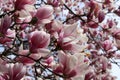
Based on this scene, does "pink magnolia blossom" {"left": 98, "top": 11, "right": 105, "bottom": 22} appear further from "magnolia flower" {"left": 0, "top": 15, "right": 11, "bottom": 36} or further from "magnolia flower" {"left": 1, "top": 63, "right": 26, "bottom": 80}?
"magnolia flower" {"left": 1, "top": 63, "right": 26, "bottom": 80}

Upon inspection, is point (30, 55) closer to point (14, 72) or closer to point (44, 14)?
point (14, 72)

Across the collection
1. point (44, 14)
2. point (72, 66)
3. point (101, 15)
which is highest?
point (44, 14)

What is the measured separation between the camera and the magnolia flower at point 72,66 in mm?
1398

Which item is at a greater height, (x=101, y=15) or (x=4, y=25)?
(x=4, y=25)

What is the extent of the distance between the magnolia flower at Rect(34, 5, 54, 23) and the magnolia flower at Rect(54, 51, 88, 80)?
0.27 m

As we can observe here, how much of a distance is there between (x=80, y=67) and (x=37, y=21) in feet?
1.22

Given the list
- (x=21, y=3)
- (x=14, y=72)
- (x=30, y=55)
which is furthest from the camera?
(x=21, y=3)

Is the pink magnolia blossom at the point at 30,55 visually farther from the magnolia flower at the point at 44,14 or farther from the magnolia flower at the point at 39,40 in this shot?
the magnolia flower at the point at 44,14

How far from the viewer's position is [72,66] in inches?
55.0

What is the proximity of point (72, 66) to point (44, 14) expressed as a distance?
35 cm

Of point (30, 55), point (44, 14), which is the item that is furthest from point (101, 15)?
point (30, 55)

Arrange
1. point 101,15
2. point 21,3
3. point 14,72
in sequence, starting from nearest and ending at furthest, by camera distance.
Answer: point 14,72 → point 21,3 → point 101,15

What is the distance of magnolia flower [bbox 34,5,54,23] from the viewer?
5.27 feet

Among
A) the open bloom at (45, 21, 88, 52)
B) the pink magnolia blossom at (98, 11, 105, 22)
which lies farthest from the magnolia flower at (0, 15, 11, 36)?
Result: the pink magnolia blossom at (98, 11, 105, 22)
